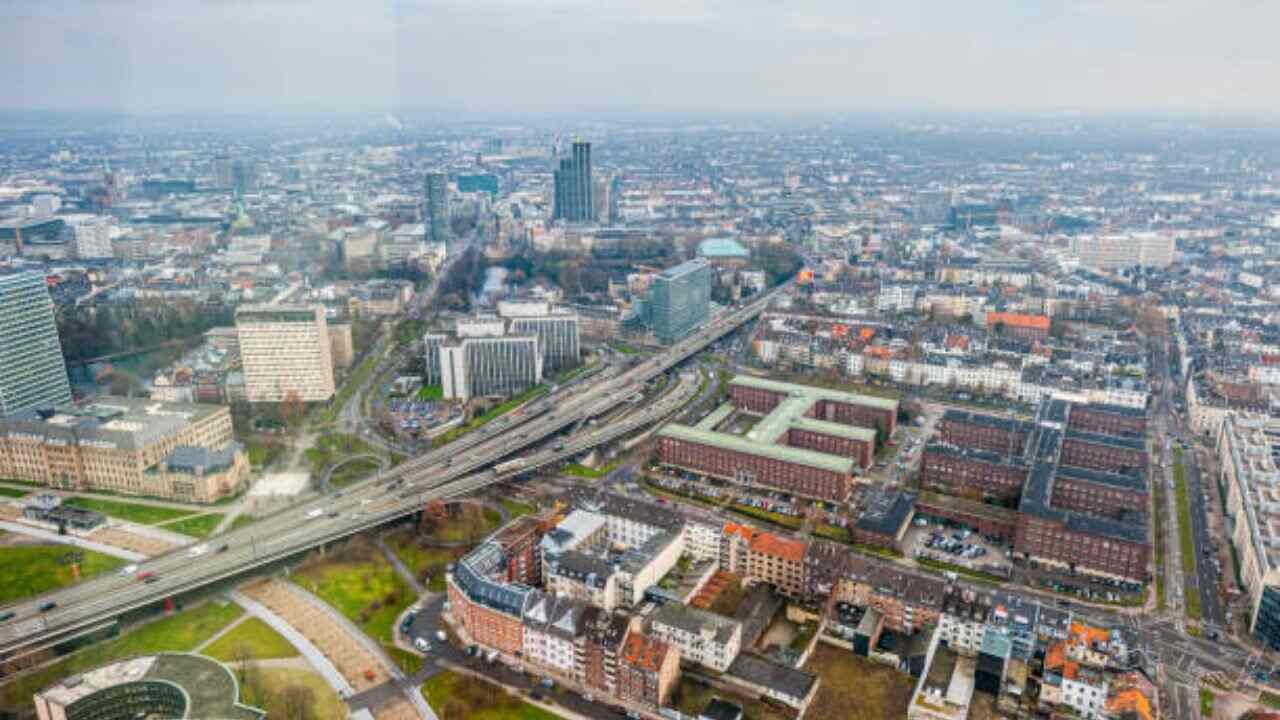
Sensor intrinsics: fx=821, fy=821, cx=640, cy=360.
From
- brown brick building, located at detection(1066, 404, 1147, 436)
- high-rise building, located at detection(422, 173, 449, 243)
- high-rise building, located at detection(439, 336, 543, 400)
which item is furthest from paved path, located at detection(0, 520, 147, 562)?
high-rise building, located at detection(422, 173, 449, 243)

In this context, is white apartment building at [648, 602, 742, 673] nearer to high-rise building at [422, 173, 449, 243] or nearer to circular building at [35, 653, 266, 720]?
circular building at [35, 653, 266, 720]

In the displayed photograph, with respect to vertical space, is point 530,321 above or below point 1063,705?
above

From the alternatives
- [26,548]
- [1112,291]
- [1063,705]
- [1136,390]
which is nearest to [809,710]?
[1063,705]

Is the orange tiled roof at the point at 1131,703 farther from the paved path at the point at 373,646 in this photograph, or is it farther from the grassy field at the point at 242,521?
the grassy field at the point at 242,521

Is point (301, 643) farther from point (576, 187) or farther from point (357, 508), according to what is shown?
point (576, 187)

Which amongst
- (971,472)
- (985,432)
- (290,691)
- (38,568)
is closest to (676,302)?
(985,432)

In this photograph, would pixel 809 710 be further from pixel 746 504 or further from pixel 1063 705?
pixel 746 504
